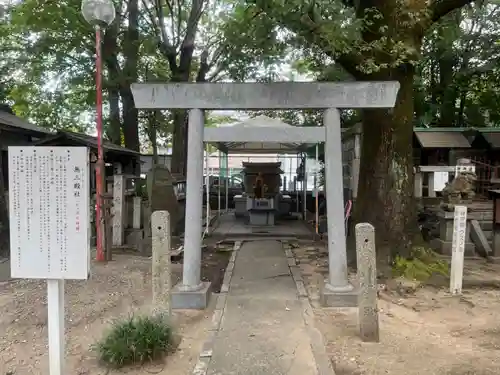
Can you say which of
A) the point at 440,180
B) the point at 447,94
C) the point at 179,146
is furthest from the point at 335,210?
the point at 447,94

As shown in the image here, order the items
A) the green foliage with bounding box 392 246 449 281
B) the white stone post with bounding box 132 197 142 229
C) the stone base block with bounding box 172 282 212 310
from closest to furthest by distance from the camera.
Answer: the stone base block with bounding box 172 282 212 310 < the green foliage with bounding box 392 246 449 281 < the white stone post with bounding box 132 197 142 229

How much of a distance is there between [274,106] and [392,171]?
2822mm

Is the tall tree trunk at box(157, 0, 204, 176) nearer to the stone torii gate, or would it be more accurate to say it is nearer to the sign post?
the stone torii gate

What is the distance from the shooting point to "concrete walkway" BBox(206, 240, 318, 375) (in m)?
4.24

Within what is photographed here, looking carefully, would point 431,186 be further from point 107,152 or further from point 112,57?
point 112,57

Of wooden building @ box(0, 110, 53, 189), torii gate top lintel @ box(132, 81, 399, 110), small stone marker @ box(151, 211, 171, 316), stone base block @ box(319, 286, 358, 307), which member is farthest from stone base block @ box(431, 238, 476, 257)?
wooden building @ box(0, 110, 53, 189)

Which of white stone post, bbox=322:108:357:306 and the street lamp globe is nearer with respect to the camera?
white stone post, bbox=322:108:357:306

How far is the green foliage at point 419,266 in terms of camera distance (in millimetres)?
7727

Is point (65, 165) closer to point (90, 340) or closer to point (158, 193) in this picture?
point (90, 340)

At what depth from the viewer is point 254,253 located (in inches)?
386

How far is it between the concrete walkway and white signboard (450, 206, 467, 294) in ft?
8.22

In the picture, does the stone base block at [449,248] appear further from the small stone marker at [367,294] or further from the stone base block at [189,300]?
the stone base block at [189,300]

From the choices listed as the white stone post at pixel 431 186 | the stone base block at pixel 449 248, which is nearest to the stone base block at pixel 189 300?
the stone base block at pixel 449 248

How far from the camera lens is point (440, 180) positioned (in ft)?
35.0
